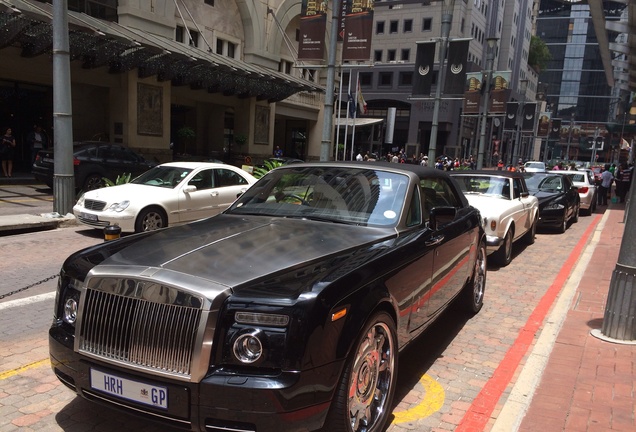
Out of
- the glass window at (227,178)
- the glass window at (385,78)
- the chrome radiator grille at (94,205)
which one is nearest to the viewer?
the chrome radiator grille at (94,205)

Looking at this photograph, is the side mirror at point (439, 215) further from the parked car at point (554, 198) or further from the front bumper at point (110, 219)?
the parked car at point (554, 198)

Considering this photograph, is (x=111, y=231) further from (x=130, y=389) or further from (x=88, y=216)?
(x=88, y=216)

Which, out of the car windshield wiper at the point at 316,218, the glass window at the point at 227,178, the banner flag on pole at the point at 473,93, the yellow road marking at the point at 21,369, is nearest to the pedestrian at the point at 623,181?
the banner flag on pole at the point at 473,93

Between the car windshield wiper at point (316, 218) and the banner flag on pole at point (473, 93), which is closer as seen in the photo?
the car windshield wiper at point (316, 218)

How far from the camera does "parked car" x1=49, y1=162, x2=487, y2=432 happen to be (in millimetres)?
2402

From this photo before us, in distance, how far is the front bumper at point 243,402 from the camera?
2.34 metres

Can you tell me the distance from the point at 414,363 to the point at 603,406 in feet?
5.03

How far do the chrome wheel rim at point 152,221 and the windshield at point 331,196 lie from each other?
5482 mm

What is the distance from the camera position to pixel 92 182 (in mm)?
14523

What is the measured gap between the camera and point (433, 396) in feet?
12.8

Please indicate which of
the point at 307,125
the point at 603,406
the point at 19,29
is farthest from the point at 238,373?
the point at 307,125

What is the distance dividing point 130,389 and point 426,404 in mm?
2287

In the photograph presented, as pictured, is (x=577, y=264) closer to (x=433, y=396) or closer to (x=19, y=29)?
(x=433, y=396)

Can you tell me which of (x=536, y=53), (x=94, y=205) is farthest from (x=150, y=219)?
(x=536, y=53)
